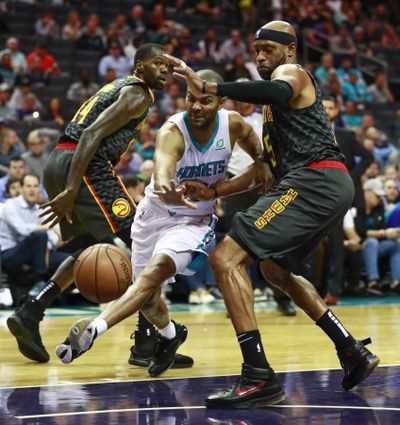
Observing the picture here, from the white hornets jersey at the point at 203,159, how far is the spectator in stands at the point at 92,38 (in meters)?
10.5

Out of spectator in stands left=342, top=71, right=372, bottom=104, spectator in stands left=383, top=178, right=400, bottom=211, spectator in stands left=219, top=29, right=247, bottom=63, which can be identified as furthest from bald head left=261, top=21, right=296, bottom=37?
spectator in stands left=342, top=71, right=372, bottom=104

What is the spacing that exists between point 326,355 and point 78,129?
218cm

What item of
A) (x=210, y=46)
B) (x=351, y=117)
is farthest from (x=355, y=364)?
(x=210, y=46)

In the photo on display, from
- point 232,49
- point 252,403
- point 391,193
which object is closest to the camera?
point 252,403

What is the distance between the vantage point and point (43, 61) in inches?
590

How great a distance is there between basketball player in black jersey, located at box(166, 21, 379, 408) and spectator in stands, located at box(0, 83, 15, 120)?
28.8 feet

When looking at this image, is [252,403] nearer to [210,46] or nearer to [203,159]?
[203,159]

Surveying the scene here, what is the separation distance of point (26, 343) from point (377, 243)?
6.29 meters

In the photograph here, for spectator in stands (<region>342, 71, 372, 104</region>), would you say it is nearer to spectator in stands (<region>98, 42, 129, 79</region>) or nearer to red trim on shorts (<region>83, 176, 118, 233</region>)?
spectator in stands (<region>98, 42, 129, 79</region>)

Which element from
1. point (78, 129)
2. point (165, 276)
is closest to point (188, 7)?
point (78, 129)

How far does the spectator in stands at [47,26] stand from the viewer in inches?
623

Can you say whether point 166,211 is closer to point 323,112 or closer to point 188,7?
point 323,112

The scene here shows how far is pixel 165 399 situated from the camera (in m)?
4.89

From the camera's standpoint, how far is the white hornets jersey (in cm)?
553
